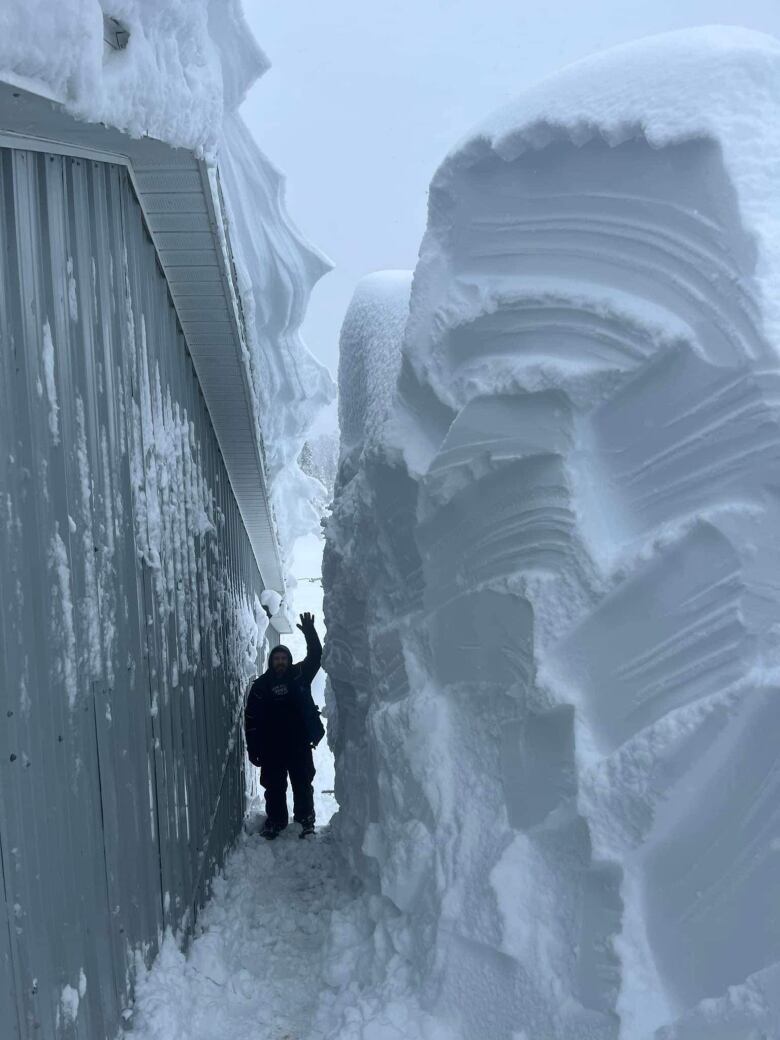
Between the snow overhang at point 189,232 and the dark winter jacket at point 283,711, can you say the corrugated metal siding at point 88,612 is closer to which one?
the snow overhang at point 189,232

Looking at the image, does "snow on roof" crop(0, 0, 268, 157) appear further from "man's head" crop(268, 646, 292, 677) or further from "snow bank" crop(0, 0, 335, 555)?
"man's head" crop(268, 646, 292, 677)

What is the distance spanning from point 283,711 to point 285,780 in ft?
1.57

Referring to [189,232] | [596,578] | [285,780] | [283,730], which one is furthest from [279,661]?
[596,578]

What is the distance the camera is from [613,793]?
2.70m

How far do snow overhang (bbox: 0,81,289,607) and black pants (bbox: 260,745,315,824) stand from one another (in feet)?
7.64

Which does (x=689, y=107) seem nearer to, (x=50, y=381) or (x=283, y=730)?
(x=50, y=381)

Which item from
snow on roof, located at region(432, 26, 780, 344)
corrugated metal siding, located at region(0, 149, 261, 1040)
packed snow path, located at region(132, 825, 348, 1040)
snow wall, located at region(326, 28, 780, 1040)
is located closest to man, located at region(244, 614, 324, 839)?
packed snow path, located at region(132, 825, 348, 1040)

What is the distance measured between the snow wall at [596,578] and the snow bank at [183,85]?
3.62ft

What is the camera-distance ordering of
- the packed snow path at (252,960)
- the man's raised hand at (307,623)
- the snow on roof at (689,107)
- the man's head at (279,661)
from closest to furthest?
the snow on roof at (689,107)
the packed snow path at (252,960)
the man's head at (279,661)
the man's raised hand at (307,623)

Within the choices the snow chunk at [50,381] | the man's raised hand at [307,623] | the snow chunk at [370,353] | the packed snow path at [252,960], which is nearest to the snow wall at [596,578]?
the packed snow path at [252,960]

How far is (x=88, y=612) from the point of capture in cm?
286

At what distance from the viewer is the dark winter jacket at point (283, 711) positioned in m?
5.90

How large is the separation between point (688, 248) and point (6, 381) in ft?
6.62

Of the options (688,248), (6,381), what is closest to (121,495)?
(6,381)
